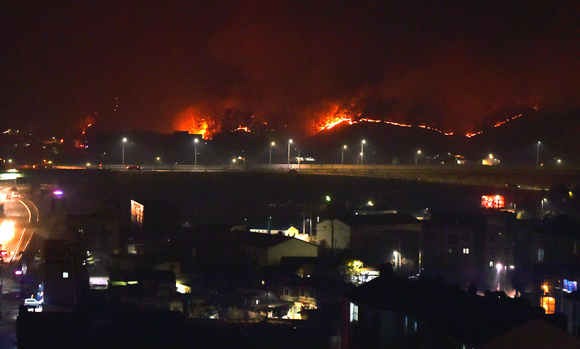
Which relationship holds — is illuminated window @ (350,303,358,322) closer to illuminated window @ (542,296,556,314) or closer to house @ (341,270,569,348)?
house @ (341,270,569,348)

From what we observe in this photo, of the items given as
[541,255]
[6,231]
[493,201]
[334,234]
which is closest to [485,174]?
[493,201]

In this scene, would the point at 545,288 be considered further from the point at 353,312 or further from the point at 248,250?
the point at 248,250

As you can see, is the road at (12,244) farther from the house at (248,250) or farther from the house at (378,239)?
the house at (378,239)

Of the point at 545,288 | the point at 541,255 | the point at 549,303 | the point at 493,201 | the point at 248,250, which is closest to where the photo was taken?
the point at 549,303

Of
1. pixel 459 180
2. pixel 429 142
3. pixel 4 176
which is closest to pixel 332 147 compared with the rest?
pixel 429 142

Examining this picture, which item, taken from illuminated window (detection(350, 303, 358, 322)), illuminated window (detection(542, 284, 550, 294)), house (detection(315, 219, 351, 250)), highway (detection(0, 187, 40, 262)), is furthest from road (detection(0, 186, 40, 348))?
illuminated window (detection(542, 284, 550, 294))

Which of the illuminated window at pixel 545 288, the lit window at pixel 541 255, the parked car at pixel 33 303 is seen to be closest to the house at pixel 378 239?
the lit window at pixel 541 255

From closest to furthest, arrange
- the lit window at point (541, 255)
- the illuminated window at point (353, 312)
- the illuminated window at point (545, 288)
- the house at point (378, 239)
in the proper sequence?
the illuminated window at point (353, 312), the illuminated window at point (545, 288), the lit window at point (541, 255), the house at point (378, 239)

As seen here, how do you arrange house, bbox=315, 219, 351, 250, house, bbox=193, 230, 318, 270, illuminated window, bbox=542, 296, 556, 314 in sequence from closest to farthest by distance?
illuminated window, bbox=542, 296, 556, 314 < house, bbox=193, 230, 318, 270 < house, bbox=315, 219, 351, 250

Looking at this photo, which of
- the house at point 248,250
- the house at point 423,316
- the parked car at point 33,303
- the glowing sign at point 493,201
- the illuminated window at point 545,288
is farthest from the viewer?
the glowing sign at point 493,201

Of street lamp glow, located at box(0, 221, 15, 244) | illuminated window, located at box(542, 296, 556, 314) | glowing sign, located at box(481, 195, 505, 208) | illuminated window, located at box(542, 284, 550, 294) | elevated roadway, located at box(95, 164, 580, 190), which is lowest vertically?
illuminated window, located at box(542, 296, 556, 314)

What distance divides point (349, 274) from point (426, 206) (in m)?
11.5

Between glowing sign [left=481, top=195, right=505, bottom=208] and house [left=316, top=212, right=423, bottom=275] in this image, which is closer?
house [left=316, top=212, right=423, bottom=275]

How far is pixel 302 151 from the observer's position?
41.2 m
